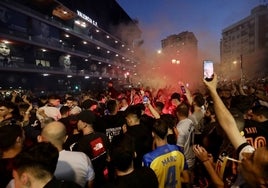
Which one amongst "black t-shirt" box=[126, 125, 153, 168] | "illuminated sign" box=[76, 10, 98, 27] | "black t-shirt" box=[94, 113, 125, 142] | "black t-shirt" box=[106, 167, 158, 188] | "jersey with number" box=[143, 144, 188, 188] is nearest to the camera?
"black t-shirt" box=[106, 167, 158, 188]

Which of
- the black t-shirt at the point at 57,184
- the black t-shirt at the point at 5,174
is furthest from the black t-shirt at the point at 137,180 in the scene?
the black t-shirt at the point at 5,174

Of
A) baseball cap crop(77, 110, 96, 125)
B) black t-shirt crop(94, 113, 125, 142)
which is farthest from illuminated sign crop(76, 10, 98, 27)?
baseball cap crop(77, 110, 96, 125)

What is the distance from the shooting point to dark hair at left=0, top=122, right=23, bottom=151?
3311 mm

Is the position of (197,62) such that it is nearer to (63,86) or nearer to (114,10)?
(63,86)

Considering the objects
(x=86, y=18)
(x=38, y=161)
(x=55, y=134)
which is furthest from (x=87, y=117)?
(x=86, y=18)

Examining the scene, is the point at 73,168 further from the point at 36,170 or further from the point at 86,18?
the point at 86,18

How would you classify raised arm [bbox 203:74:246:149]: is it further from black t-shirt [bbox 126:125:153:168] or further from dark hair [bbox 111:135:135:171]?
black t-shirt [bbox 126:125:153:168]

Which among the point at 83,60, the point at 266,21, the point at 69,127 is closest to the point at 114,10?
the point at 83,60

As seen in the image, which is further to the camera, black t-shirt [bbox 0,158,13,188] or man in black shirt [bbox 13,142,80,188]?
black t-shirt [bbox 0,158,13,188]

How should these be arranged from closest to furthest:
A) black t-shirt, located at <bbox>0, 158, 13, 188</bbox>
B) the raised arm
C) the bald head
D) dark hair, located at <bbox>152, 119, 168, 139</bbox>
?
the raised arm → black t-shirt, located at <bbox>0, 158, 13, 188</bbox> → the bald head → dark hair, located at <bbox>152, 119, 168, 139</bbox>

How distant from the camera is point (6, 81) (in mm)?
29078

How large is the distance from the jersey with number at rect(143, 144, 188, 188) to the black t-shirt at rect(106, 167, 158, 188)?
0.38 m

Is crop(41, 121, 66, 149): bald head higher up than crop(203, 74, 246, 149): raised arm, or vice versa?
crop(203, 74, 246, 149): raised arm

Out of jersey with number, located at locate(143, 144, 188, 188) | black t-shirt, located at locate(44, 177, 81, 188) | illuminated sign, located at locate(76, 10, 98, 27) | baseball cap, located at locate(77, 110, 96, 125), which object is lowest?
jersey with number, located at locate(143, 144, 188, 188)
